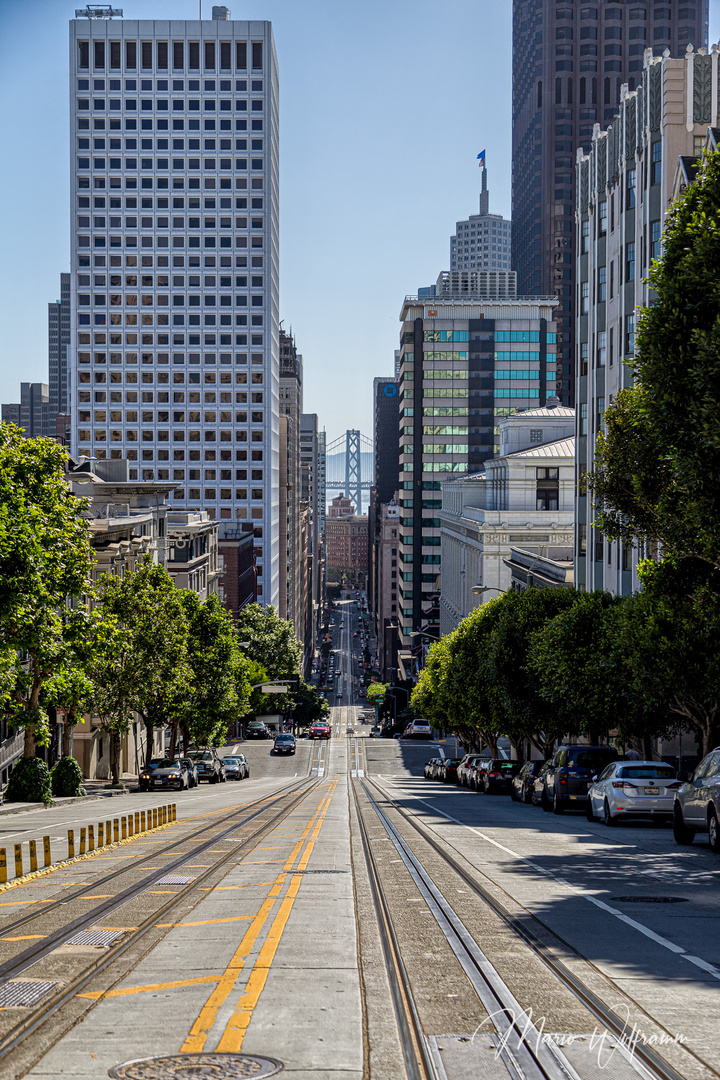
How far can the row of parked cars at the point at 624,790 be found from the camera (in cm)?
2033

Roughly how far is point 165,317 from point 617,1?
97.3 meters

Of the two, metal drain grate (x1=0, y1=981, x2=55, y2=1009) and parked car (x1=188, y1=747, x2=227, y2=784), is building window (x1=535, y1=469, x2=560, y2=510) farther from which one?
metal drain grate (x1=0, y1=981, x2=55, y2=1009)

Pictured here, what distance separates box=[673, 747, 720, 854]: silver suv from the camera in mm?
19719

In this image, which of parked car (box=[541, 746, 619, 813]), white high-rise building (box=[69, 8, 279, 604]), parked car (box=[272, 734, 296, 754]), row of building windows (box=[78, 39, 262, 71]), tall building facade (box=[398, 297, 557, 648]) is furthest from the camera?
tall building facade (box=[398, 297, 557, 648])

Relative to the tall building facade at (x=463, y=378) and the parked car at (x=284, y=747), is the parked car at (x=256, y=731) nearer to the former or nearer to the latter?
the parked car at (x=284, y=747)

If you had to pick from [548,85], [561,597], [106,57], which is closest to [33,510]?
[561,597]

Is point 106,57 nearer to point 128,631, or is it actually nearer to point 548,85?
point 548,85

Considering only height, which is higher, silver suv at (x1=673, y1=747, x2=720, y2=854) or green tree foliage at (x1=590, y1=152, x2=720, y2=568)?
green tree foliage at (x1=590, y1=152, x2=720, y2=568)

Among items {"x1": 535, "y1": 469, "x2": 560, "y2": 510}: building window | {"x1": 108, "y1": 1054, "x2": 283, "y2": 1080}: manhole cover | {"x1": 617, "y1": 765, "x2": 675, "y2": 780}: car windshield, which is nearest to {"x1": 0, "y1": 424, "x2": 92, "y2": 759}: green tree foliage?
{"x1": 617, "y1": 765, "x2": 675, "y2": 780}: car windshield

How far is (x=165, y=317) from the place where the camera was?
15300 centimetres

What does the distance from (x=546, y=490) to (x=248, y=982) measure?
3742 inches

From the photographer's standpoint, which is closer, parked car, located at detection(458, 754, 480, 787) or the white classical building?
parked car, located at detection(458, 754, 480, 787)

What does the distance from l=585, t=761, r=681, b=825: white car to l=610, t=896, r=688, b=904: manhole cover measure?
10729 mm

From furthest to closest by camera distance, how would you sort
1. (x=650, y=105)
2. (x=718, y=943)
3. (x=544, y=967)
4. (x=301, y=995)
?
(x=650, y=105), (x=718, y=943), (x=544, y=967), (x=301, y=995)
